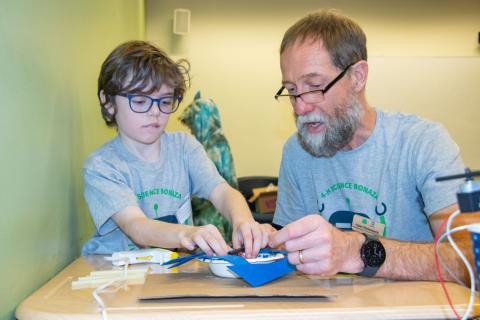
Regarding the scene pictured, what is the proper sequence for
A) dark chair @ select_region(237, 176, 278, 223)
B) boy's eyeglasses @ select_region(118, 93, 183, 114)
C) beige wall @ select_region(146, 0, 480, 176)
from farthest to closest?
beige wall @ select_region(146, 0, 480, 176)
dark chair @ select_region(237, 176, 278, 223)
boy's eyeglasses @ select_region(118, 93, 183, 114)

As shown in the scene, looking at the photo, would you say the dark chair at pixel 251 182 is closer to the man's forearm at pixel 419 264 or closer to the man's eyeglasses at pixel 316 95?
the man's eyeglasses at pixel 316 95

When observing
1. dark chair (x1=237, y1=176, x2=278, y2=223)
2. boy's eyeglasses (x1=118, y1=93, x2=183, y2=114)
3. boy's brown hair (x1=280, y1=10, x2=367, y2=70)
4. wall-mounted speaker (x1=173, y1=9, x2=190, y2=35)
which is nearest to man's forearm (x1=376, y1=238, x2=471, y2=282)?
boy's brown hair (x1=280, y1=10, x2=367, y2=70)

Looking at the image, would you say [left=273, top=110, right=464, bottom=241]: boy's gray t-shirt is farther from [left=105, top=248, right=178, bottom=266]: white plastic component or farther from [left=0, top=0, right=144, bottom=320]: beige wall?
[left=0, top=0, right=144, bottom=320]: beige wall

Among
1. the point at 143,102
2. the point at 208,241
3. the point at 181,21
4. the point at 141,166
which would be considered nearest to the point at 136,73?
the point at 143,102

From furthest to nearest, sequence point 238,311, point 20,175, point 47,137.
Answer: point 47,137, point 20,175, point 238,311

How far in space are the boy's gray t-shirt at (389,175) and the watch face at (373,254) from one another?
374mm

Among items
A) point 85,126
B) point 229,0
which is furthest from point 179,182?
point 229,0

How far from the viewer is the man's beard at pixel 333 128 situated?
5.63 ft

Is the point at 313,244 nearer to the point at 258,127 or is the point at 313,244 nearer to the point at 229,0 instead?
the point at 258,127

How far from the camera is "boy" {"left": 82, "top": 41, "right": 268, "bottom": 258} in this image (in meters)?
1.52

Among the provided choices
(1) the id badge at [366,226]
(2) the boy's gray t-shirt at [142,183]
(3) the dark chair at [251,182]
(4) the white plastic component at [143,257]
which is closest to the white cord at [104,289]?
(4) the white plastic component at [143,257]

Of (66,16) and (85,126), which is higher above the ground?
(66,16)

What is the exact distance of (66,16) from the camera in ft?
5.58

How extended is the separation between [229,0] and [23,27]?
12.5 feet
